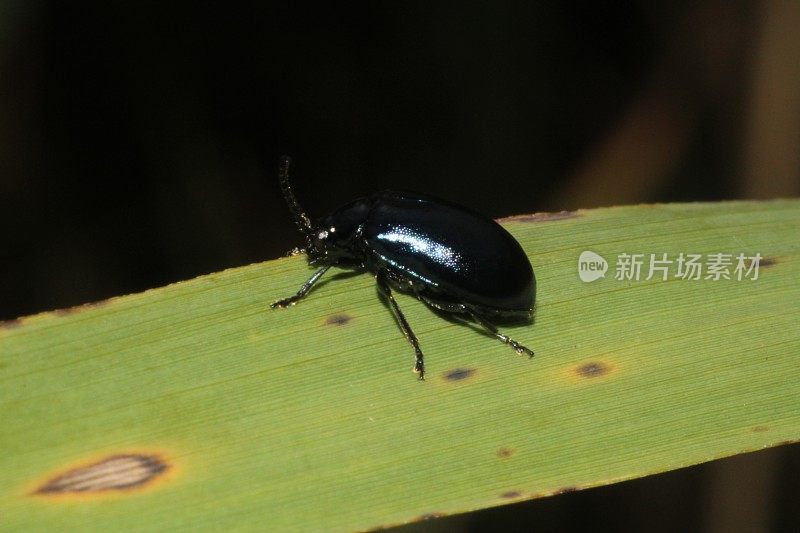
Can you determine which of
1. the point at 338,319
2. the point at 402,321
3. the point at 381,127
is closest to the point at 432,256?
the point at 402,321

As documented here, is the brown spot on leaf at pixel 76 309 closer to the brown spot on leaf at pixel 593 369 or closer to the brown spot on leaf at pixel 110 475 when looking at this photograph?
the brown spot on leaf at pixel 110 475

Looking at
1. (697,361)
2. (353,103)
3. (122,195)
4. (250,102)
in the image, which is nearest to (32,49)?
(122,195)

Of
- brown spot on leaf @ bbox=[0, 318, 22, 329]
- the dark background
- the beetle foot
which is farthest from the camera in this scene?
the dark background

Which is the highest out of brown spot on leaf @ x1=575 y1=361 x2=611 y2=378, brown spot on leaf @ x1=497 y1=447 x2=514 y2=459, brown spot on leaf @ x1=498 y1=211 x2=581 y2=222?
brown spot on leaf @ x1=498 y1=211 x2=581 y2=222

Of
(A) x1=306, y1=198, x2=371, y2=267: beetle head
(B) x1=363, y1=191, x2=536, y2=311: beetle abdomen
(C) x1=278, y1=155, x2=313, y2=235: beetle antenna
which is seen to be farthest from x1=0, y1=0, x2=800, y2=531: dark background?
(B) x1=363, y1=191, x2=536, y2=311: beetle abdomen

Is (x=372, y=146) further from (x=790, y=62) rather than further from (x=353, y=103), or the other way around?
(x=790, y=62)

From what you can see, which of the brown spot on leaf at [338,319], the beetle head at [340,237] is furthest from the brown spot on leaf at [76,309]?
the beetle head at [340,237]

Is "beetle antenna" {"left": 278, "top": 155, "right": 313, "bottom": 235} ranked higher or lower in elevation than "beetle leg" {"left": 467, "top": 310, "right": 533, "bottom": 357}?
higher

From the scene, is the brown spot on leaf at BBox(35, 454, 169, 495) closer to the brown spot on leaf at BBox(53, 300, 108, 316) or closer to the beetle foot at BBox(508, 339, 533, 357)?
the brown spot on leaf at BBox(53, 300, 108, 316)
